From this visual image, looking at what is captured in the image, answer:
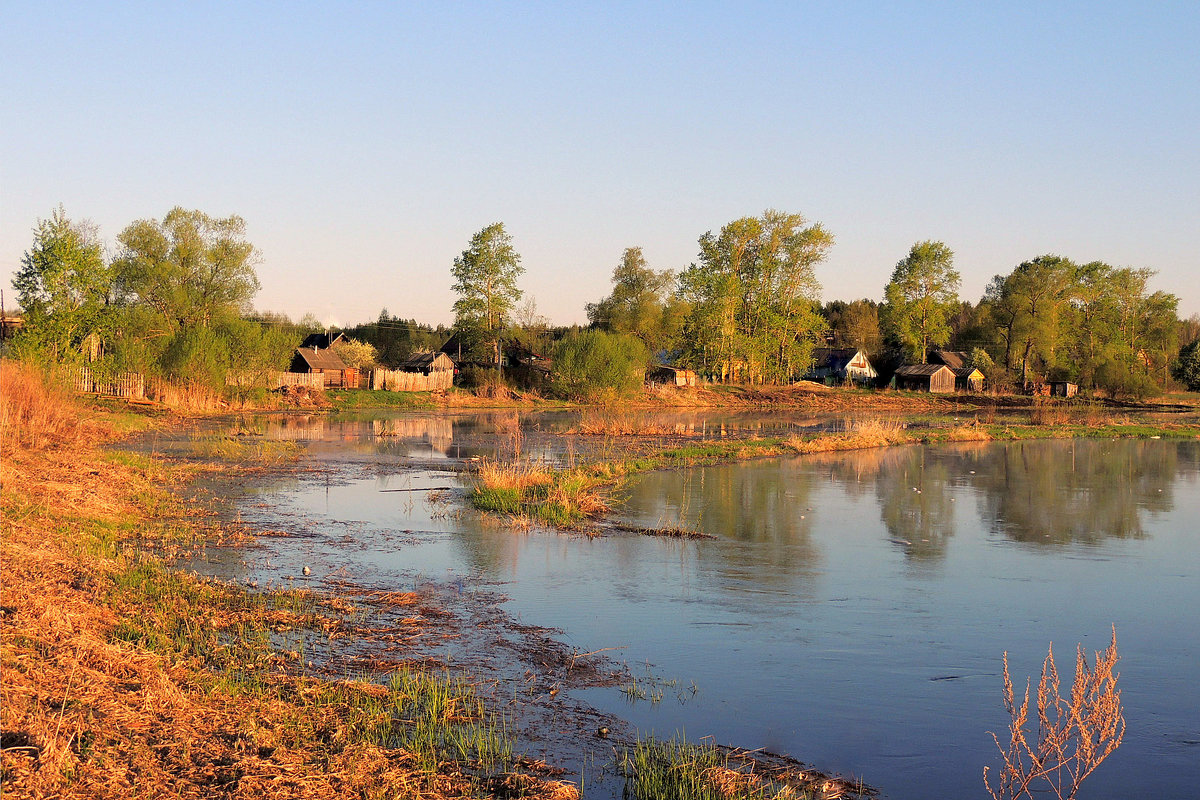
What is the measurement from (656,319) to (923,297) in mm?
24156

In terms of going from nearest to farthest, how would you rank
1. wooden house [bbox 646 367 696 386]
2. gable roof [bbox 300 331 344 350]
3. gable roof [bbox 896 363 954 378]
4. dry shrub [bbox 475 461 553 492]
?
dry shrub [bbox 475 461 553 492] < wooden house [bbox 646 367 696 386] < gable roof [bbox 896 363 954 378] < gable roof [bbox 300 331 344 350]

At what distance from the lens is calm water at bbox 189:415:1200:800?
7156 mm

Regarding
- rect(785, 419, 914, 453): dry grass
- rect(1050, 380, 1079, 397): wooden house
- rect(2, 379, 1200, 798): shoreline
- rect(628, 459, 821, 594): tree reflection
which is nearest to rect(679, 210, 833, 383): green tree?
rect(1050, 380, 1079, 397): wooden house

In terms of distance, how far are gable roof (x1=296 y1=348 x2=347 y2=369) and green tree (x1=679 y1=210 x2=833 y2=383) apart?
25797mm

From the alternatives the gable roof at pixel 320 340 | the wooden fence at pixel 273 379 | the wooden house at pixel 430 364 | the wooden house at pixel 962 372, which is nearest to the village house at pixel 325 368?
the wooden fence at pixel 273 379

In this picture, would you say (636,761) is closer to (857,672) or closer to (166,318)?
(857,672)

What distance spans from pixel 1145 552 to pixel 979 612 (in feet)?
18.4

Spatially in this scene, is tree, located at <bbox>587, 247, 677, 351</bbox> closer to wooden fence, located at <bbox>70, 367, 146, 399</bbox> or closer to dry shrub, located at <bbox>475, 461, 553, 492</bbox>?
wooden fence, located at <bbox>70, 367, 146, 399</bbox>

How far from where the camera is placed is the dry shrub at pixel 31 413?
1777 centimetres

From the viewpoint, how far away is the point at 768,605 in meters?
10.8

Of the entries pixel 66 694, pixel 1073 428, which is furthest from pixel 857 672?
pixel 1073 428

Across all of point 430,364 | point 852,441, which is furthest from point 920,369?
point 852,441

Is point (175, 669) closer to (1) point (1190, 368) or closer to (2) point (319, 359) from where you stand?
(2) point (319, 359)

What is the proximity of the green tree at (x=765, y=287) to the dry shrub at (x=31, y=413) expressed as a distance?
53910mm
